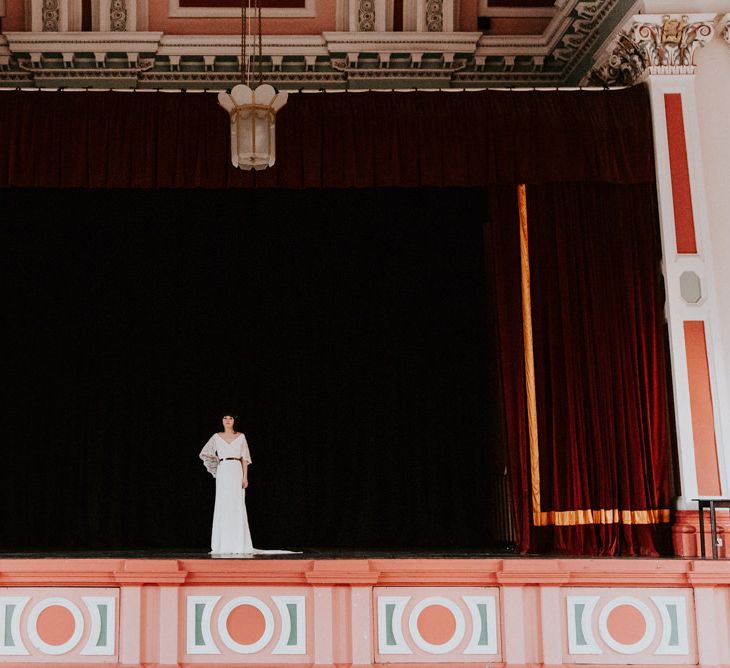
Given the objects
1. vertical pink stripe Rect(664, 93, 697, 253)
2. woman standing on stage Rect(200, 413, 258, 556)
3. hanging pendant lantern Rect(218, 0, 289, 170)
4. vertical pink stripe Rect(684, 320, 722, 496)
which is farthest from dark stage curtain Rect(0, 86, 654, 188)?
hanging pendant lantern Rect(218, 0, 289, 170)

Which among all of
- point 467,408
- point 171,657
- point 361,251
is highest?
point 361,251

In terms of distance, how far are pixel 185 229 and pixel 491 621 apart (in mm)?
7235

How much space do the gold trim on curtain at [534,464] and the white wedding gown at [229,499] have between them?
233cm

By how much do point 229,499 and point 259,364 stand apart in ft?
7.25

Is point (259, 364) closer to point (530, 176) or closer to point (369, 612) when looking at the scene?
point (530, 176)

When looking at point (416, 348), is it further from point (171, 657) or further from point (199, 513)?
point (171, 657)

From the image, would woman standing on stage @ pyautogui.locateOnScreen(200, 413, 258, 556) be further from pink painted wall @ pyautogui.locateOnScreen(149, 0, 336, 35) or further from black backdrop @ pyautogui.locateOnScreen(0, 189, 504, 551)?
pink painted wall @ pyautogui.locateOnScreen(149, 0, 336, 35)

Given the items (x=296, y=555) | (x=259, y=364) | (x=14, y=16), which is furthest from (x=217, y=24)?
(x=296, y=555)

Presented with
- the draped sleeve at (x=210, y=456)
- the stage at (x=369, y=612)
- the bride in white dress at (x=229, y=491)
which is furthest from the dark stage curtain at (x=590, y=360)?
the stage at (x=369, y=612)

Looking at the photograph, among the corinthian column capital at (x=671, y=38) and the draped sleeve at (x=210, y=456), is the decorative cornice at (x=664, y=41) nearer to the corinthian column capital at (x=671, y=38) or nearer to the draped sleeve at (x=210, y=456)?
the corinthian column capital at (x=671, y=38)

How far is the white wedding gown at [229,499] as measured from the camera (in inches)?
362

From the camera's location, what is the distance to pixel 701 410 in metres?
8.38

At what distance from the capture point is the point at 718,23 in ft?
28.8

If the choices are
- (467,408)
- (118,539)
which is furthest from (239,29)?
(118,539)
